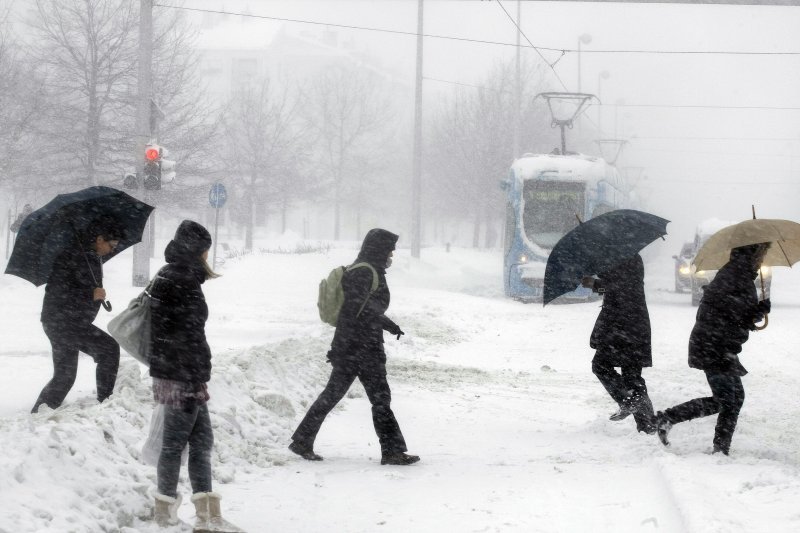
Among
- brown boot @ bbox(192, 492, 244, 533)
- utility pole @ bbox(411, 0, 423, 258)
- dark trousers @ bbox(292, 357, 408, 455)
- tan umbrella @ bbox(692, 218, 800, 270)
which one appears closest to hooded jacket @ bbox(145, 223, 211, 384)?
brown boot @ bbox(192, 492, 244, 533)

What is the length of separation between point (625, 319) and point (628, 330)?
8 centimetres

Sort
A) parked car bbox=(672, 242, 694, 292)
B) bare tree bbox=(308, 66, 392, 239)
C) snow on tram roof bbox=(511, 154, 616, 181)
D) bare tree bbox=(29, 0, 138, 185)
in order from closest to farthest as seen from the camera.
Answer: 1. snow on tram roof bbox=(511, 154, 616, 181)
2. parked car bbox=(672, 242, 694, 292)
3. bare tree bbox=(29, 0, 138, 185)
4. bare tree bbox=(308, 66, 392, 239)

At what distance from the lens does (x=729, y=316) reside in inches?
264

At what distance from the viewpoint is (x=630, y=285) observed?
7512mm

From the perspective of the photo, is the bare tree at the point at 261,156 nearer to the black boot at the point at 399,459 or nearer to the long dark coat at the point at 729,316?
the black boot at the point at 399,459

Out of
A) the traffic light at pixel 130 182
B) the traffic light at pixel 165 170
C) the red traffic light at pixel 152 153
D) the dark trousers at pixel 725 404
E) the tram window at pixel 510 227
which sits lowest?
the dark trousers at pixel 725 404

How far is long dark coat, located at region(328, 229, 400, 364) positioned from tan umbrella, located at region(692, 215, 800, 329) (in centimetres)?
217

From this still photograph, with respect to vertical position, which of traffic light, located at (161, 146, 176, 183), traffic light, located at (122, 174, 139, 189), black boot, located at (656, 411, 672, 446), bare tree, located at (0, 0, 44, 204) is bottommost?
black boot, located at (656, 411, 672, 446)

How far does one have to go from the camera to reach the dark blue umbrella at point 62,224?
23.4 ft

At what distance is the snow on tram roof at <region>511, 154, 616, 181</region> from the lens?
22.2m

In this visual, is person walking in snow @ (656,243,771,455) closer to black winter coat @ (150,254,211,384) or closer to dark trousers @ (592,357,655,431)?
dark trousers @ (592,357,655,431)

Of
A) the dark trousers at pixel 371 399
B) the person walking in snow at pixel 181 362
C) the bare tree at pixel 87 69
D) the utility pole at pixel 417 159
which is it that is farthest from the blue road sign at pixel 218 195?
the person walking in snow at pixel 181 362

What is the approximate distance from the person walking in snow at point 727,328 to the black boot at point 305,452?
2.58 m

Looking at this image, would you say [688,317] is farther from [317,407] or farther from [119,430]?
[119,430]
